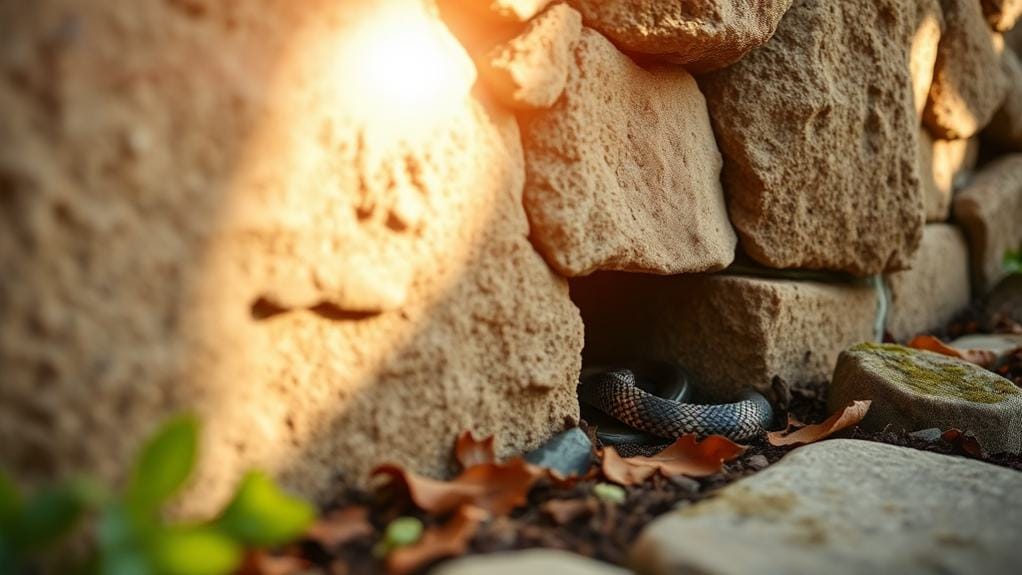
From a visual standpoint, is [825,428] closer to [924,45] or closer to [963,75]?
[924,45]

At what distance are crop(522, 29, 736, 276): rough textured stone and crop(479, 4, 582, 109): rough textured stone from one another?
0.12 m

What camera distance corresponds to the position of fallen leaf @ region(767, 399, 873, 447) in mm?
2600

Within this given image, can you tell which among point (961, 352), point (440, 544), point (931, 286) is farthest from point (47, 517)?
point (931, 286)

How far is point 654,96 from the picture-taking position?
2549 millimetres

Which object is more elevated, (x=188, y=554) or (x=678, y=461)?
(x=188, y=554)

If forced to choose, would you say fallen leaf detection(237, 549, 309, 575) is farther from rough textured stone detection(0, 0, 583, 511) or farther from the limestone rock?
the limestone rock

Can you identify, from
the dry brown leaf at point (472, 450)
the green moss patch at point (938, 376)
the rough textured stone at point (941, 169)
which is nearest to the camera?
the dry brown leaf at point (472, 450)

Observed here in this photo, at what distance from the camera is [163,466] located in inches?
46.1

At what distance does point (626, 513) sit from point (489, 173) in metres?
0.90

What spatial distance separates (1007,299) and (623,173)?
4.30 m

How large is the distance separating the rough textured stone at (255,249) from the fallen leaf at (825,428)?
1016 millimetres

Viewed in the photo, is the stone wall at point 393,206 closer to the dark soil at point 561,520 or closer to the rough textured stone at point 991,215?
the dark soil at point 561,520

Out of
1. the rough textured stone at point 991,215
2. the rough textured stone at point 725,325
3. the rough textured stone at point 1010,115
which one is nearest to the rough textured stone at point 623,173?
the rough textured stone at point 725,325

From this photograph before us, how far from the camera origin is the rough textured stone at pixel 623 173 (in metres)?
2.12
